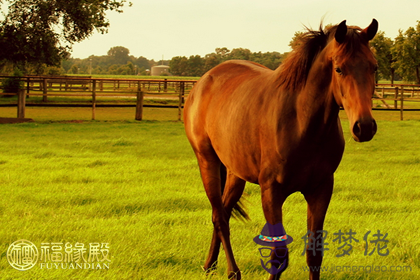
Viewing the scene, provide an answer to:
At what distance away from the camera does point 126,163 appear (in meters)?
7.93

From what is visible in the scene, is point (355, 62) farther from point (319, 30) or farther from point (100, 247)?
point (100, 247)

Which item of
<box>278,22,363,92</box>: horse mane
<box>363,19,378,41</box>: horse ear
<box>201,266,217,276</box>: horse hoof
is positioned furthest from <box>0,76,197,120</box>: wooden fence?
<box>363,19,378,41</box>: horse ear

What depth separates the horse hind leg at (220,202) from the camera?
3.53m

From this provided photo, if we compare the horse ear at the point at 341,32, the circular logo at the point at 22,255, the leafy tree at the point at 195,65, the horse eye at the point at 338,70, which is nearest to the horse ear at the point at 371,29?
the horse ear at the point at 341,32

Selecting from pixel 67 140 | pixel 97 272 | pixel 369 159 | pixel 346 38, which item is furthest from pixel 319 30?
pixel 67 140

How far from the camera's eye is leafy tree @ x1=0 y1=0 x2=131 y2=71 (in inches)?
781

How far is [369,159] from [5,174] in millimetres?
6742

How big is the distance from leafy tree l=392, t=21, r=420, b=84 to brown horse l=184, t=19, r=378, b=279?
4847 centimetres

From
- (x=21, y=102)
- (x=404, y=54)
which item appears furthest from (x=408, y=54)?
(x=21, y=102)

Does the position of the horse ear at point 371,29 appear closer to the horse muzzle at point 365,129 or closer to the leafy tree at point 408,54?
the horse muzzle at point 365,129

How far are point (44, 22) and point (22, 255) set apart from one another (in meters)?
19.2

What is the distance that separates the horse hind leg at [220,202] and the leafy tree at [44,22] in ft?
58.2

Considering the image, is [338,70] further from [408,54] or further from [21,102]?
[408,54]

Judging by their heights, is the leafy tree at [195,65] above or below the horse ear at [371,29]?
above
